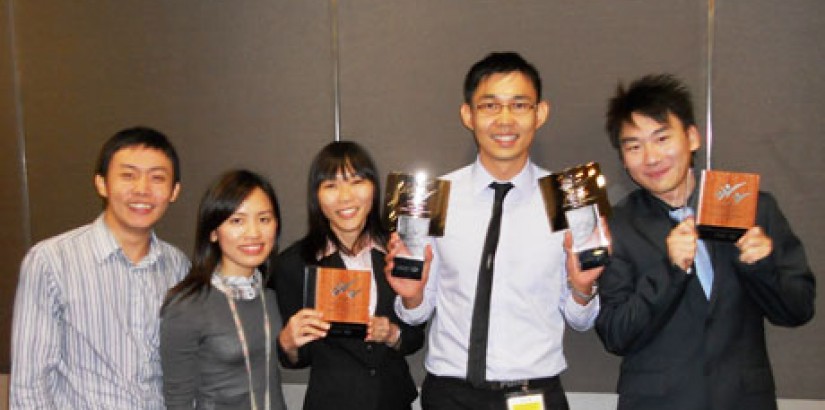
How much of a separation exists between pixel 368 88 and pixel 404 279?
3.67 feet

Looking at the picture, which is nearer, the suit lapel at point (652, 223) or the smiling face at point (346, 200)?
the suit lapel at point (652, 223)

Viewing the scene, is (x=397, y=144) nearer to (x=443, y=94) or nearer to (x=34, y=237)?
(x=443, y=94)

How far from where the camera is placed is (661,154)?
6.97 ft

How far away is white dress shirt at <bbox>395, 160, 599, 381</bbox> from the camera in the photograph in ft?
6.93

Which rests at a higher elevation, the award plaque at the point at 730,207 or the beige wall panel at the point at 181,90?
the beige wall panel at the point at 181,90

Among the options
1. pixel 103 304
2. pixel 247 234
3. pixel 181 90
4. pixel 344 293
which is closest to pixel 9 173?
pixel 181 90

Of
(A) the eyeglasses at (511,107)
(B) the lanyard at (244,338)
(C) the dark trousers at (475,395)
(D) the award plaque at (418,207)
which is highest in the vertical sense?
(A) the eyeglasses at (511,107)

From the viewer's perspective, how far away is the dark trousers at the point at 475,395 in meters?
2.07

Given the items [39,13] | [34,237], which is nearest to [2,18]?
[39,13]

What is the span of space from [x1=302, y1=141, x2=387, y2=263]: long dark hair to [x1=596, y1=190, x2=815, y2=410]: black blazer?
2.88ft

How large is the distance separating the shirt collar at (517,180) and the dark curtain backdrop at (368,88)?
1.99ft

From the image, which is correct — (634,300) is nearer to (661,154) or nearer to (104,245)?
(661,154)

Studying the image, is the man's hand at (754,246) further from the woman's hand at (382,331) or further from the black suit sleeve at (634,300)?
the woman's hand at (382,331)

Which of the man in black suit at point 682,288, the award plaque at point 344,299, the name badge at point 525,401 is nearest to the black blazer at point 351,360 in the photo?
the award plaque at point 344,299
